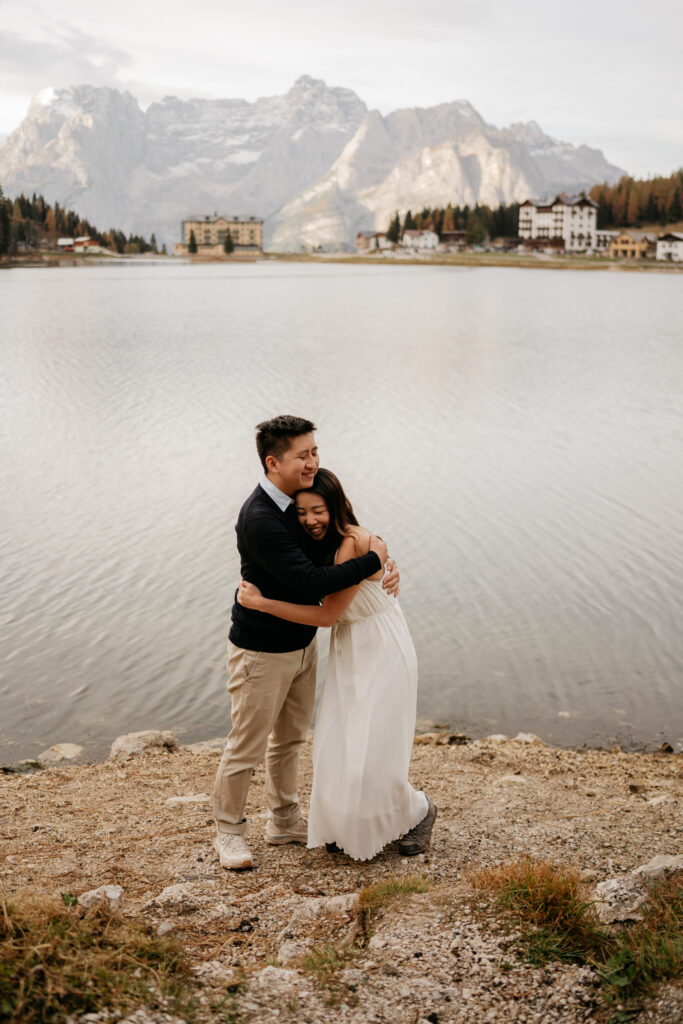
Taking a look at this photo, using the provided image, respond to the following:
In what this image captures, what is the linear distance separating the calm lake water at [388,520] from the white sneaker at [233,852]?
437cm

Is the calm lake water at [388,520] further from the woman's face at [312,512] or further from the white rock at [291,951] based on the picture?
the white rock at [291,951]

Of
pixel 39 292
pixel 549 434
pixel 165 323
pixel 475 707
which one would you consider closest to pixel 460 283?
pixel 39 292

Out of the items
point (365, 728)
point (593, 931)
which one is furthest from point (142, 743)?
point (593, 931)

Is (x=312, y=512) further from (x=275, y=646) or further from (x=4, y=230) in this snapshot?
(x=4, y=230)

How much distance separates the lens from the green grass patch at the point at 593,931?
13.9 feet

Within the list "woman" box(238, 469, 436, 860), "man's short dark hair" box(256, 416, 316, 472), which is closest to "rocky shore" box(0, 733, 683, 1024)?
"woman" box(238, 469, 436, 860)

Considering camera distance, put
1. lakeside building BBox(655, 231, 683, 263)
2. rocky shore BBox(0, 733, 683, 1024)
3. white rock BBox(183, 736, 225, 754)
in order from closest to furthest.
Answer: rocky shore BBox(0, 733, 683, 1024), white rock BBox(183, 736, 225, 754), lakeside building BBox(655, 231, 683, 263)

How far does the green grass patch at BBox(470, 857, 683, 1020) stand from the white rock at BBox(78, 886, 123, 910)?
2.06m

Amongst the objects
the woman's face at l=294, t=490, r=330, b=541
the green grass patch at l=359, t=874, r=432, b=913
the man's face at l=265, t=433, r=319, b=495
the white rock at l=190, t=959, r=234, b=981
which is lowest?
the green grass patch at l=359, t=874, r=432, b=913

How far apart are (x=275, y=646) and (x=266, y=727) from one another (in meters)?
0.58

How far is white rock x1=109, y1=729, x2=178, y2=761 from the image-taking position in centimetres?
962

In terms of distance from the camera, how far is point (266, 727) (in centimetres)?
616

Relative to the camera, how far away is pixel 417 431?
90.3ft

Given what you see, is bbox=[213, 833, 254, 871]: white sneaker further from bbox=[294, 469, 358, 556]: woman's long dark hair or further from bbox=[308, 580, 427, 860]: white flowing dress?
bbox=[294, 469, 358, 556]: woman's long dark hair
